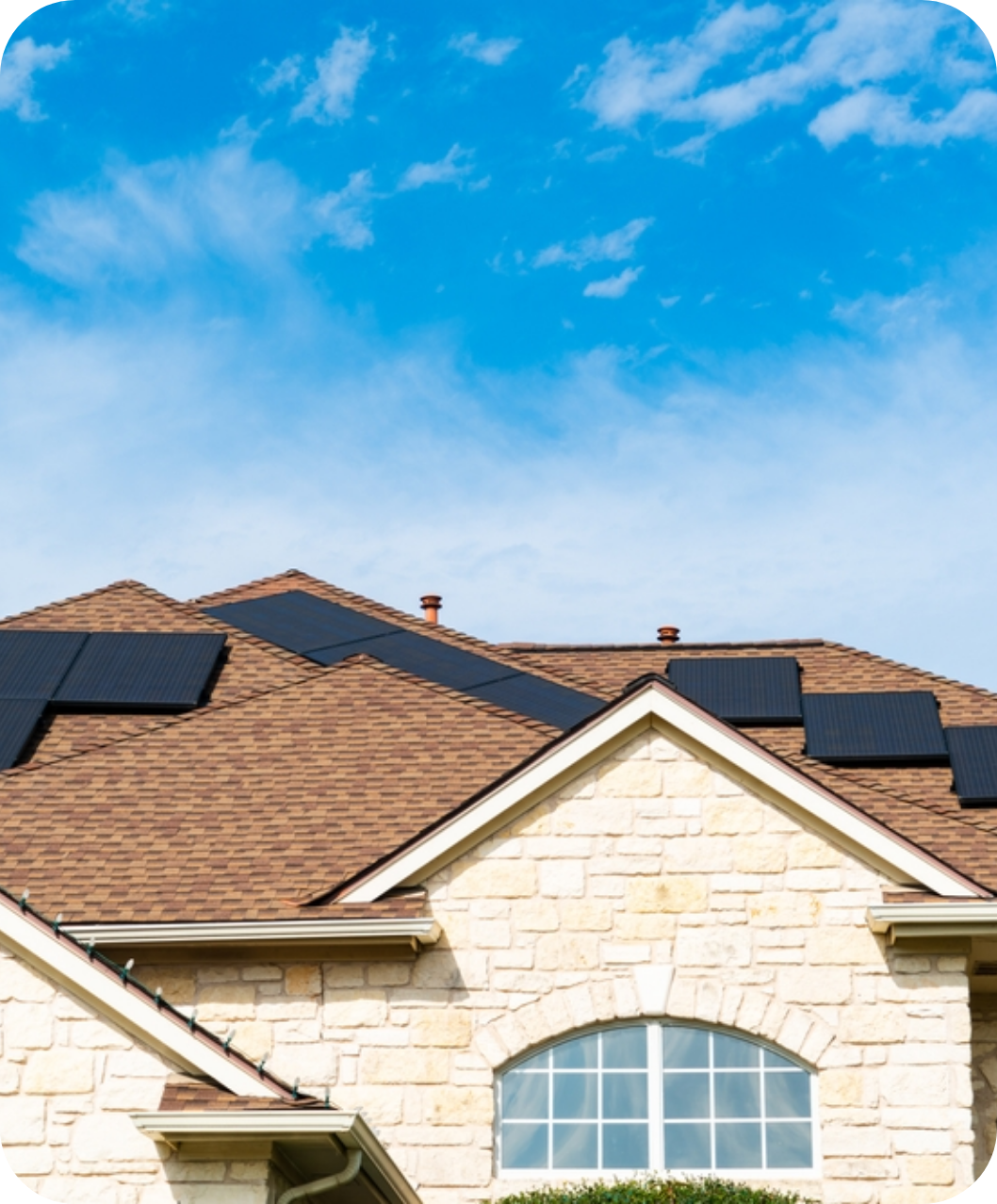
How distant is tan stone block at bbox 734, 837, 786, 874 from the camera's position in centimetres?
1401

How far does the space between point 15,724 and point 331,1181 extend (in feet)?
28.9

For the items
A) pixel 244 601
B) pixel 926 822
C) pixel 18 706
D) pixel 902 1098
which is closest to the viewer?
pixel 902 1098

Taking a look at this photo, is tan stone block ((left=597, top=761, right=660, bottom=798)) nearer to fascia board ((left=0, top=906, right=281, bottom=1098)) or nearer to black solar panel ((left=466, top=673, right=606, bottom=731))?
black solar panel ((left=466, top=673, right=606, bottom=731))

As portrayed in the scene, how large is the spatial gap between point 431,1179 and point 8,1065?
3.92m

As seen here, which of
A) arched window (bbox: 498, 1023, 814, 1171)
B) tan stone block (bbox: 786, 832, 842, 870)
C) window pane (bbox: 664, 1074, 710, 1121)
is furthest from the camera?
tan stone block (bbox: 786, 832, 842, 870)

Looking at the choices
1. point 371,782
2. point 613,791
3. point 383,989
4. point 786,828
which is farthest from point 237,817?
point 786,828

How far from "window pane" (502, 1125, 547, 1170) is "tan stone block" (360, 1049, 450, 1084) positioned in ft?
2.12

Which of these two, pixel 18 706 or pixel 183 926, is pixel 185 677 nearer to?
pixel 18 706

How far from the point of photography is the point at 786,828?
1402 centimetres

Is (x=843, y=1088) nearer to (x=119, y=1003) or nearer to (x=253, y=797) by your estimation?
(x=119, y=1003)

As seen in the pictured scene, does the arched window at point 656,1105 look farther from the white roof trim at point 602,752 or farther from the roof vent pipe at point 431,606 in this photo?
the roof vent pipe at point 431,606

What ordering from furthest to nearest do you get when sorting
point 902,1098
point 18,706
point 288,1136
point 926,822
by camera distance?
point 18,706 → point 926,822 → point 902,1098 → point 288,1136

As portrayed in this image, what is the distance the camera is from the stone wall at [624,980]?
44.5 ft

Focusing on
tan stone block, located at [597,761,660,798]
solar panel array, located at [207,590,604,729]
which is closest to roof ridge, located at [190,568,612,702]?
solar panel array, located at [207,590,604,729]
